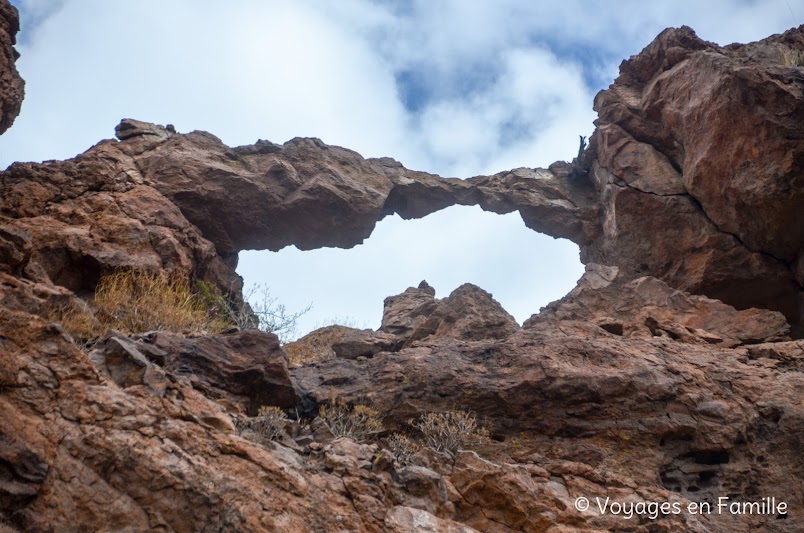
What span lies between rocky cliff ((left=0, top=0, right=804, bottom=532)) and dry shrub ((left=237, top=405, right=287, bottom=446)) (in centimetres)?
A: 11

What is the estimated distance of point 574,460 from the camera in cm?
995

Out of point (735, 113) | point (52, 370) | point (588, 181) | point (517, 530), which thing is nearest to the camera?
point (52, 370)

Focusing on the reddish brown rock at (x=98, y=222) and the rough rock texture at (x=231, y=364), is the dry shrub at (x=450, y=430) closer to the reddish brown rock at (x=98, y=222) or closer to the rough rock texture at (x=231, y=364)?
the rough rock texture at (x=231, y=364)

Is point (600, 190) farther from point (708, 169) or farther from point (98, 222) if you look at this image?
point (98, 222)

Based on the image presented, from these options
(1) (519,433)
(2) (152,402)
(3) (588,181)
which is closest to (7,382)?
(2) (152,402)

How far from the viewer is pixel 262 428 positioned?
8.40m

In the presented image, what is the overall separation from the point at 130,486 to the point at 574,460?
6171 mm

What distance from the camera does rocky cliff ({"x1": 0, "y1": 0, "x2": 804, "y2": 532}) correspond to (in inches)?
259

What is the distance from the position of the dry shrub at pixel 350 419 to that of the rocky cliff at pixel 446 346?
17 centimetres

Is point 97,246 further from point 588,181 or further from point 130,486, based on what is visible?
point 588,181

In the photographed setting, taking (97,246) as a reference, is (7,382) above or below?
below

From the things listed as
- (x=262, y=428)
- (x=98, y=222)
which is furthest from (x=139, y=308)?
(x=262, y=428)

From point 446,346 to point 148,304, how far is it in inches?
217

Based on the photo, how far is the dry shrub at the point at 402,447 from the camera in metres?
8.78
